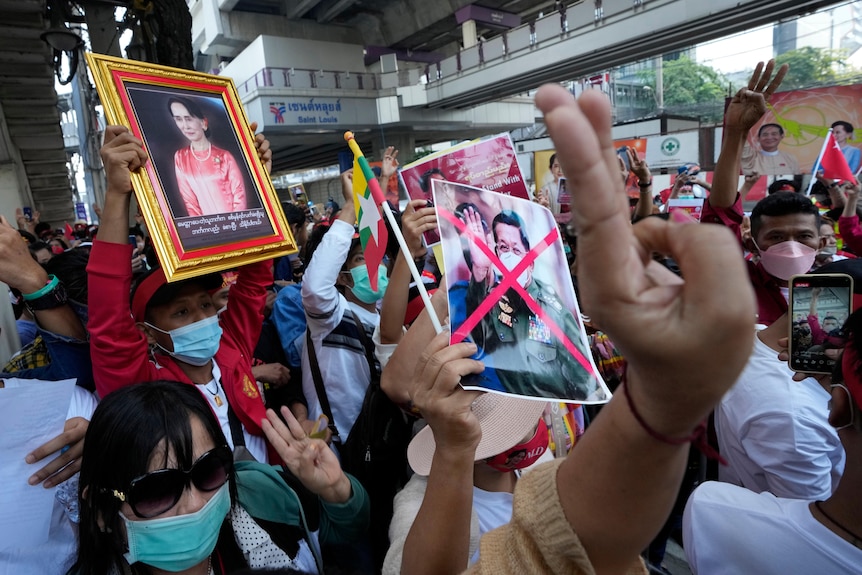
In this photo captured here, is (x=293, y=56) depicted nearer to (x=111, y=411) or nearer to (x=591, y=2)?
(x=591, y=2)

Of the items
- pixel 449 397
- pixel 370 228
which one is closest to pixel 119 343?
pixel 370 228

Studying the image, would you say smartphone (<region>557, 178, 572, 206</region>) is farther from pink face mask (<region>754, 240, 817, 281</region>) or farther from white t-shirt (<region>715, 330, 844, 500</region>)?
white t-shirt (<region>715, 330, 844, 500</region>)

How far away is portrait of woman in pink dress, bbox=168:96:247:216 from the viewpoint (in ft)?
5.60

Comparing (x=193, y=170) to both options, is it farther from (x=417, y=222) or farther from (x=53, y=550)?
(x=53, y=550)

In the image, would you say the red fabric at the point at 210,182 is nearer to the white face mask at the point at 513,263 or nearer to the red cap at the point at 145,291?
the red cap at the point at 145,291

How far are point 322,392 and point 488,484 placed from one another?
110 centimetres

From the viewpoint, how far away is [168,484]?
1.28 metres

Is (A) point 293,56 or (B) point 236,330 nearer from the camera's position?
(B) point 236,330

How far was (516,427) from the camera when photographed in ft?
4.53

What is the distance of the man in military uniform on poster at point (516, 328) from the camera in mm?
982

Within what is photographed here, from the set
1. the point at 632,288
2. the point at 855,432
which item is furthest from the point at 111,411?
the point at 855,432

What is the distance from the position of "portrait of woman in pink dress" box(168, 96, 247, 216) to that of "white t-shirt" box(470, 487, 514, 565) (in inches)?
53.3

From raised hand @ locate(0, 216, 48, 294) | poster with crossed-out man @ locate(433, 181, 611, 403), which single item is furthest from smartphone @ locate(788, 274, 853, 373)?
raised hand @ locate(0, 216, 48, 294)

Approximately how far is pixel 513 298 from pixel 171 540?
108cm
